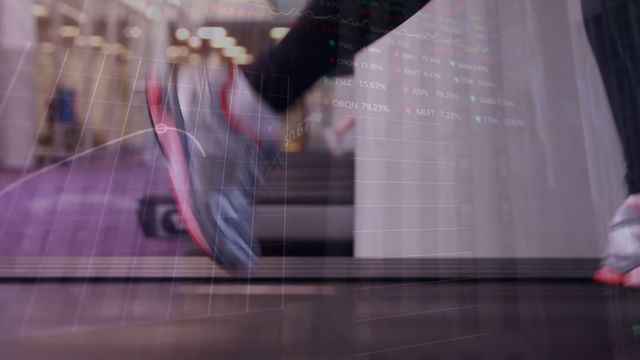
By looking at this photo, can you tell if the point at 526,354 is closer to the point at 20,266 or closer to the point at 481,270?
the point at 481,270

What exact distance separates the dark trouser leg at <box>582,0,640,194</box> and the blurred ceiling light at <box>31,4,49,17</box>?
269 cm

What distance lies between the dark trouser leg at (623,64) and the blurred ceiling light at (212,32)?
1889mm

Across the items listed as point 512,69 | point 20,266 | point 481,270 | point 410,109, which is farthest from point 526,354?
point 20,266

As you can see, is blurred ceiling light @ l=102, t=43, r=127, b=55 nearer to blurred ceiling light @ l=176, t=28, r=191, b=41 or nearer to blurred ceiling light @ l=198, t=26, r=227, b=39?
blurred ceiling light @ l=176, t=28, r=191, b=41

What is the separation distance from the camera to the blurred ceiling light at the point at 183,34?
1746 millimetres

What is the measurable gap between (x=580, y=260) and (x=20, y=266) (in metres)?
2.75

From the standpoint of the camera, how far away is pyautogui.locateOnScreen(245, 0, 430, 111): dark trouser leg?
5.68 feet

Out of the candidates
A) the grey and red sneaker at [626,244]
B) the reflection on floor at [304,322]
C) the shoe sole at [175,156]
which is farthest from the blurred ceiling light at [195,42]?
the grey and red sneaker at [626,244]

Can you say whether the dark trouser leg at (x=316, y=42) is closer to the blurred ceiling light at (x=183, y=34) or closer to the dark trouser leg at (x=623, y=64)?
the blurred ceiling light at (x=183, y=34)

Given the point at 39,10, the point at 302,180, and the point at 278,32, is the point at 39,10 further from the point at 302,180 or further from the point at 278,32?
the point at 302,180

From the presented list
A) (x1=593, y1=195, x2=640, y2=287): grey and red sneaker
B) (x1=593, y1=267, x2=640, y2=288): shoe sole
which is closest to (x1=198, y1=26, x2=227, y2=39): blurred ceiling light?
(x1=593, y1=195, x2=640, y2=287): grey and red sneaker

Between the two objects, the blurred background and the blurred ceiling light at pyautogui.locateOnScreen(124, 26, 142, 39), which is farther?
the blurred ceiling light at pyautogui.locateOnScreen(124, 26, 142, 39)

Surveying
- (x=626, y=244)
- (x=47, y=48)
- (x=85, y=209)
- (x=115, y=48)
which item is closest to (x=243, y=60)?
(x=115, y=48)

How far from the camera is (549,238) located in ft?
6.63
